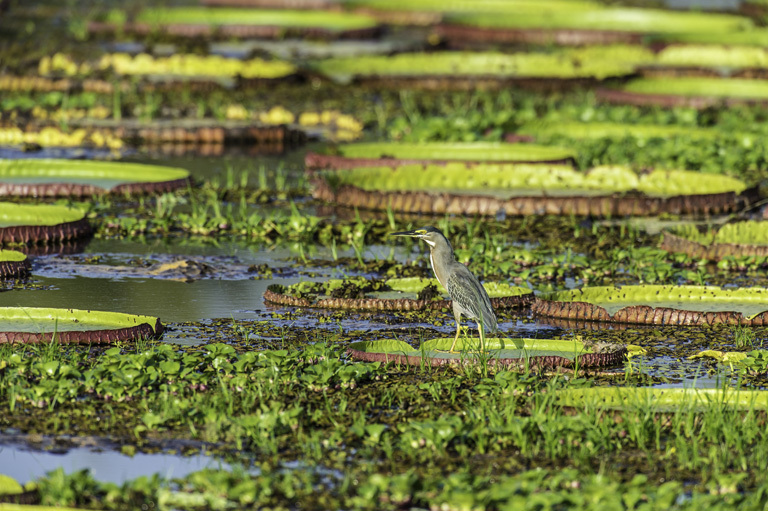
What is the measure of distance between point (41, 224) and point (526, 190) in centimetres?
431

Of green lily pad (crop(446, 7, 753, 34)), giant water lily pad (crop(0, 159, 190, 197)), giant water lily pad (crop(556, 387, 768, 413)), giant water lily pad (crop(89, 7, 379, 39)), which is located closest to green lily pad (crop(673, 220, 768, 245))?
giant water lily pad (crop(556, 387, 768, 413))

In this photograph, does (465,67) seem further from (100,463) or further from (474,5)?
(100,463)

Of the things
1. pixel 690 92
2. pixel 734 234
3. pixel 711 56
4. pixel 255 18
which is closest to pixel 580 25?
pixel 711 56

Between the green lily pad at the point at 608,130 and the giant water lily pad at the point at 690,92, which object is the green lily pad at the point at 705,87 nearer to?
the giant water lily pad at the point at 690,92

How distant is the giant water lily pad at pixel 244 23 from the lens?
67.5 ft

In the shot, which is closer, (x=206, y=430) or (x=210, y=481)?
(x=210, y=481)

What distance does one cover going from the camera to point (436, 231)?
305 inches

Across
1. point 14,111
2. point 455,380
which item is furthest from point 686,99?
point 455,380

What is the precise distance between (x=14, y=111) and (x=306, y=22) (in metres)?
7.09

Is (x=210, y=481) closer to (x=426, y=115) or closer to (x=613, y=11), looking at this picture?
(x=426, y=115)

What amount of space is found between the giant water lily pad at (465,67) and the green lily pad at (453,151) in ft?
17.4

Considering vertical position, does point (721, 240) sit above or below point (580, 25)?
below

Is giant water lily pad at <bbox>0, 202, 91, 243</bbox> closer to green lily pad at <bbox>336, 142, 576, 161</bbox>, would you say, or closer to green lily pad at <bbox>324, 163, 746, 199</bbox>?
green lily pad at <bbox>324, 163, 746, 199</bbox>

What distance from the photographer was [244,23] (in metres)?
21.8
